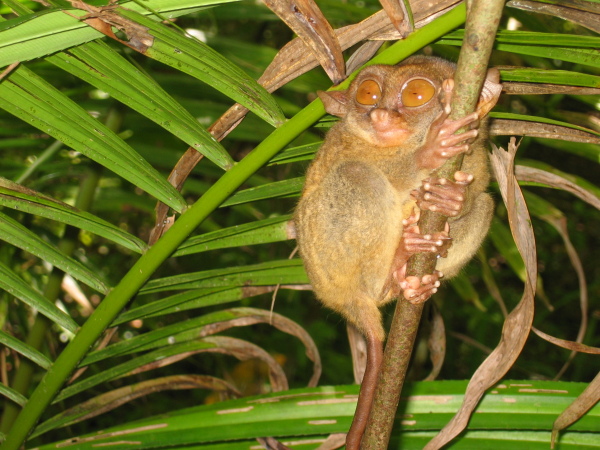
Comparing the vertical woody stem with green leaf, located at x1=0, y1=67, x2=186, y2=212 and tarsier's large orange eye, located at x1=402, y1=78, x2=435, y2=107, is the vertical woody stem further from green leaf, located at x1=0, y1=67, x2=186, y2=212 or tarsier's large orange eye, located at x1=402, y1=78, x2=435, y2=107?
green leaf, located at x1=0, y1=67, x2=186, y2=212

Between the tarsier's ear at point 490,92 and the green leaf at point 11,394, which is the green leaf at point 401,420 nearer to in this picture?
the green leaf at point 11,394

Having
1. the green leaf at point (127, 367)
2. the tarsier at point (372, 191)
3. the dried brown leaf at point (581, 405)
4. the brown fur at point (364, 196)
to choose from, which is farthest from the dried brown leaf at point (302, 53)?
the dried brown leaf at point (581, 405)

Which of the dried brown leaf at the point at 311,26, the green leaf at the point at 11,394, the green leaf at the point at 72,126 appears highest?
the dried brown leaf at the point at 311,26

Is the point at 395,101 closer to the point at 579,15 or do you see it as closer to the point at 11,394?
the point at 579,15

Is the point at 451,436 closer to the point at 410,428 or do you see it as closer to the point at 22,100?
the point at 410,428

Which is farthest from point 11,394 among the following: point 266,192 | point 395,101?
point 395,101

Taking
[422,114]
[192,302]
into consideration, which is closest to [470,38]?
[422,114]
